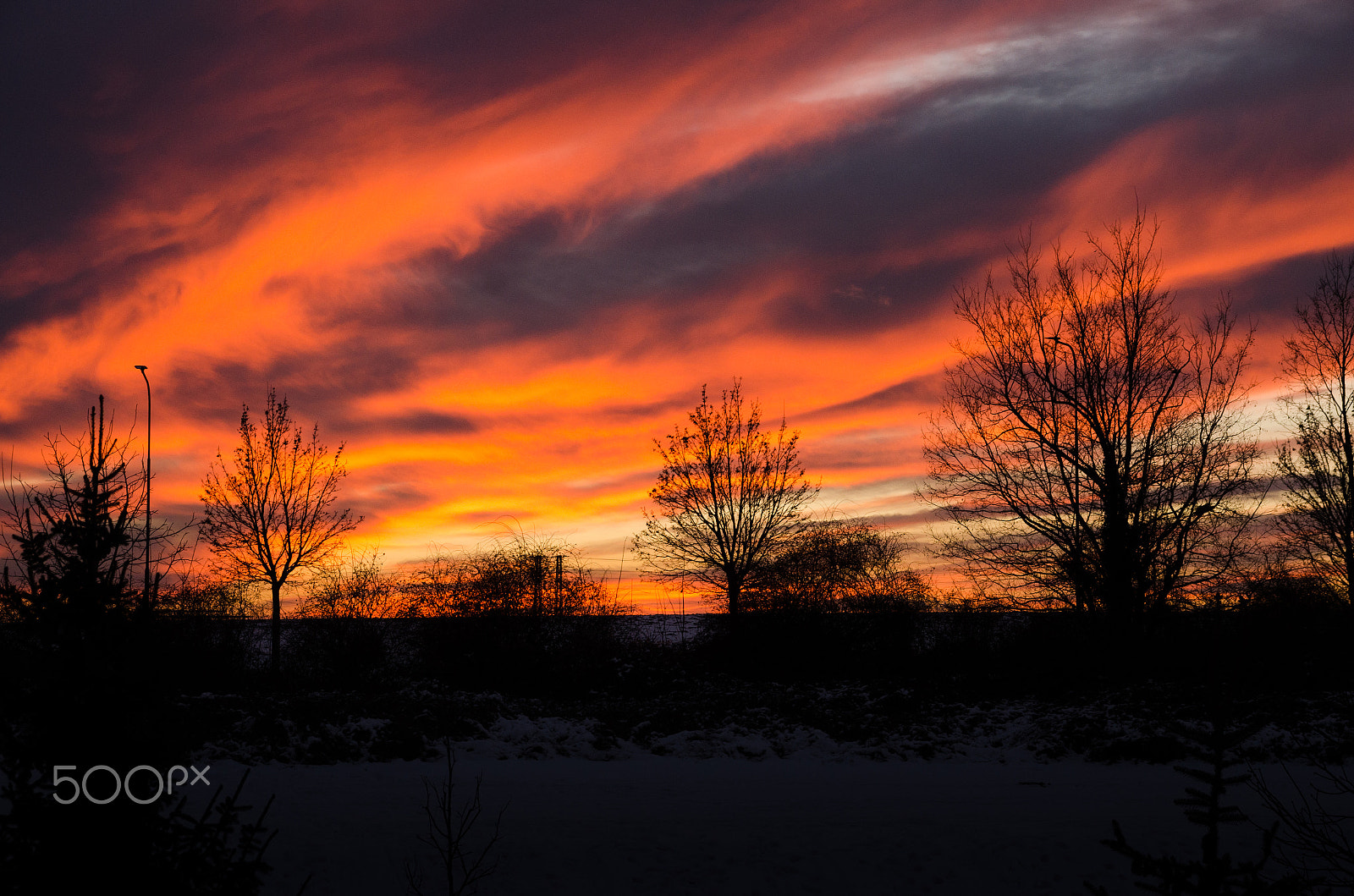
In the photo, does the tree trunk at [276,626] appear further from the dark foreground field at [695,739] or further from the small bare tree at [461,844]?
the small bare tree at [461,844]

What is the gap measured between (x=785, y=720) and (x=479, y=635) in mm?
12276

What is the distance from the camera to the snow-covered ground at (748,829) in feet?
34.9

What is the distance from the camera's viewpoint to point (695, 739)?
19.0m

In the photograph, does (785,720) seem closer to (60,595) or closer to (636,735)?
(636,735)

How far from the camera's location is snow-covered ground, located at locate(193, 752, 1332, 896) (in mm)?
10648

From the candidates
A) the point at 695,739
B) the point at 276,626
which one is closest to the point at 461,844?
the point at 695,739

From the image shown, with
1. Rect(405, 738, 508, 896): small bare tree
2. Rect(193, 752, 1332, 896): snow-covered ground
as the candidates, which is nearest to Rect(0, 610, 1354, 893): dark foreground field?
Rect(193, 752, 1332, 896): snow-covered ground

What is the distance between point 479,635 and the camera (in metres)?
28.6

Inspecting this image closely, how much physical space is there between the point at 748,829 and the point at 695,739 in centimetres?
699

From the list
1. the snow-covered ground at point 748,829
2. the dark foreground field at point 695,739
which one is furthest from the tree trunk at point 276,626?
the snow-covered ground at point 748,829

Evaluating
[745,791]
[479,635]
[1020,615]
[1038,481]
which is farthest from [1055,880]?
[479,635]

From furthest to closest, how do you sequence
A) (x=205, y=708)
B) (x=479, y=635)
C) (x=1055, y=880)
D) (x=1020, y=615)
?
(x=479, y=635), (x=1020, y=615), (x=205, y=708), (x=1055, y=880)

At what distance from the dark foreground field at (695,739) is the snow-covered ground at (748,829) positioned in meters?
0.05

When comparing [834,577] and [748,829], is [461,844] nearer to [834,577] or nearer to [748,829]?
[748,829]
